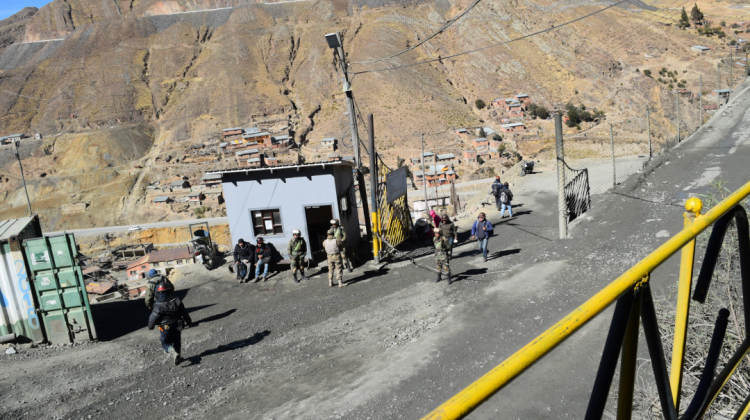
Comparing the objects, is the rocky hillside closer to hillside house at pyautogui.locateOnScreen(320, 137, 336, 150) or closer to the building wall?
hillside house at pyautogui.locateOnScreen(320, 137, 336, 150)

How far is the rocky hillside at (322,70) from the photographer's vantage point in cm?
8150

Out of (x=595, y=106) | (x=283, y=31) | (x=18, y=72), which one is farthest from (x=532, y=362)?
(x=18, y=72)

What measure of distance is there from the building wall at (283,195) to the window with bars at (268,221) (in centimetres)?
14

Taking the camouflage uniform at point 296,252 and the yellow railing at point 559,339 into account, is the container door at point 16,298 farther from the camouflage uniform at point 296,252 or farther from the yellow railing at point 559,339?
the yellow railing at point 559,339

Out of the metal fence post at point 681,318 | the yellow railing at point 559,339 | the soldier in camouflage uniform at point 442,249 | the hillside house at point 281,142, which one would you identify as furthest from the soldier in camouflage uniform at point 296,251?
the hillside house at point 281,142

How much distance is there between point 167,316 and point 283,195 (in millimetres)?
7471

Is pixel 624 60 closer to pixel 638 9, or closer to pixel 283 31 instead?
pixel 638 9

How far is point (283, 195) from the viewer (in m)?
15.7

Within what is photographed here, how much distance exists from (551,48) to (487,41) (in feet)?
38.9

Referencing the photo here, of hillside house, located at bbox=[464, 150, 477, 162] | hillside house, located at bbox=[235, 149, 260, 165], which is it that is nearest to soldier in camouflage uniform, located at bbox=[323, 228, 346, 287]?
hillside house, located at bbox=[464, 150, 477, 162]

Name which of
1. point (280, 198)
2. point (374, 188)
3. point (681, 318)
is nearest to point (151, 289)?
point (280, 198)

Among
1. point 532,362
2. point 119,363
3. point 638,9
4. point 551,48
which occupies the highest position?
point 638,9

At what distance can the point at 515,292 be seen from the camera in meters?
10.2

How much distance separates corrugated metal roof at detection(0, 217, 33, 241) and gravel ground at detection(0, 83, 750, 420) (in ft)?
7.59
